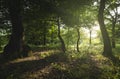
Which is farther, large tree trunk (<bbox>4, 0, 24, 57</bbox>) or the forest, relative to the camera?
large tree trunk (<bbox>4, 0, 24, 57</bbox>)

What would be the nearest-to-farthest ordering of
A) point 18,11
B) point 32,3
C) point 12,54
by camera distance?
point 12,54, point 18,11, point 32,3

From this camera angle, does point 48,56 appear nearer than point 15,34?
No

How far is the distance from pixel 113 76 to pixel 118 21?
2755 cm

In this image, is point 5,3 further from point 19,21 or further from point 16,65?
point 16,65

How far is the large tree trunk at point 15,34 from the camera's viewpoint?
14336mm

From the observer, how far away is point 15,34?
14852 mm

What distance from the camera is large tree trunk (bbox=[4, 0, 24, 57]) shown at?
14336mm

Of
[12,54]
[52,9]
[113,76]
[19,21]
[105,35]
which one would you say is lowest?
[113,76]

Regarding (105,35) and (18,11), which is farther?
(105,35)

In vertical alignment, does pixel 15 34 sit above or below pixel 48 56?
above

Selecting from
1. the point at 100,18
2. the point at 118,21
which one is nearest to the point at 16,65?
the point at 100,18

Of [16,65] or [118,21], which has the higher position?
[118,21]

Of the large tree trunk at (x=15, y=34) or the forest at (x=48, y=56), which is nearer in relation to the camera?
the forest at (x=48, y=56)

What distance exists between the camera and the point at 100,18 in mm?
17719
